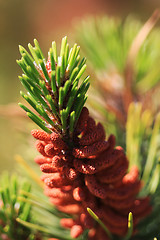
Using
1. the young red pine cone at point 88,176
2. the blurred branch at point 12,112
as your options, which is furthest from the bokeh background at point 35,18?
the young red pine cone at point 88,176

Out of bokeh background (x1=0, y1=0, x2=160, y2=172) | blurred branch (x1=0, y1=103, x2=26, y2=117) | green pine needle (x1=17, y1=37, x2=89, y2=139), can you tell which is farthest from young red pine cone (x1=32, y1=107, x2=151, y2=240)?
bokeh background (x1=0, y1=0, x2=160, y2=172)

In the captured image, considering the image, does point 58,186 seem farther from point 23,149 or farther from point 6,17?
point 6,17

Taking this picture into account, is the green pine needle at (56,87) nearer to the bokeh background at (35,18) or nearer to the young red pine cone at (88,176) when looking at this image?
the young red pine cone at (88,176)

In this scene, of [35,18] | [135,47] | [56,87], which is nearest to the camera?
[56,87]

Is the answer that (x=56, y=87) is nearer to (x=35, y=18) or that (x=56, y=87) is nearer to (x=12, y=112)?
(x=12, y=112)

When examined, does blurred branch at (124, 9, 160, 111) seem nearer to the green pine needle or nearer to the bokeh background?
the green pine needle

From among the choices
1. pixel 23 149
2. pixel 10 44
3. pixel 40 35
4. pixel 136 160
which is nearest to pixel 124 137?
pixel 136 160

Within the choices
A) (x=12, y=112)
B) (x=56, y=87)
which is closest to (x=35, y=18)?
(x=12, y=112)

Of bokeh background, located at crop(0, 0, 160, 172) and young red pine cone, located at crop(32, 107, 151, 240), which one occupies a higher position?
bokeh background, located at crop(0, 0, 160, 172)

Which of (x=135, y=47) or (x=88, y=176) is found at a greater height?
(x=135, y=47)
